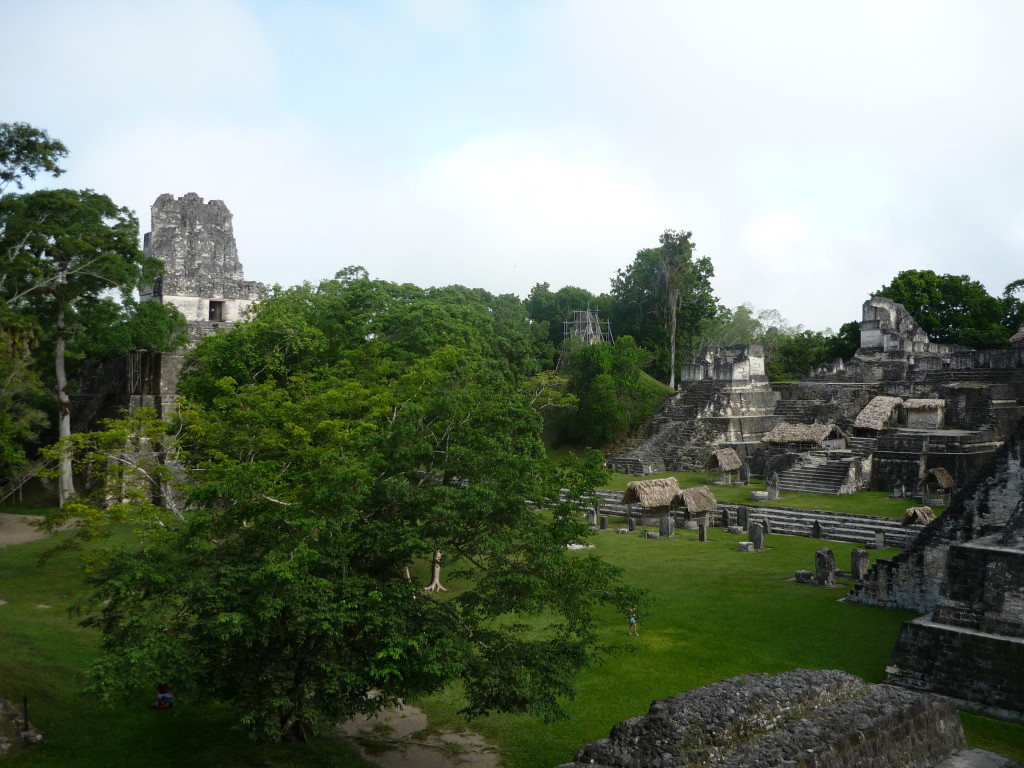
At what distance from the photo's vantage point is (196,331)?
31.5 meters

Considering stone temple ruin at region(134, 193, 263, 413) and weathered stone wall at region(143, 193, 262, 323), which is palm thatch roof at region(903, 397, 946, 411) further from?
weathered stone wall at region(143, 193, 262, 323)

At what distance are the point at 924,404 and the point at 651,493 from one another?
13.8 meters

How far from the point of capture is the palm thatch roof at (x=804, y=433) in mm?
30078

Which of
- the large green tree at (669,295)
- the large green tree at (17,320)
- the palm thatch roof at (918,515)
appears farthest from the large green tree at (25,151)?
the large green tree at (669,295)

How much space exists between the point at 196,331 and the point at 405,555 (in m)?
25.4

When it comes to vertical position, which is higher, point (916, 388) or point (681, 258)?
point (681, 258)

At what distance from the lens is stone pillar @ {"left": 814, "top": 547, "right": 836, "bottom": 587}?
15.8m

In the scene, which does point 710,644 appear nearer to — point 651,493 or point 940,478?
point 651,493

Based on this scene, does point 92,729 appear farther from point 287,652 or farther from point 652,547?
point 652,547

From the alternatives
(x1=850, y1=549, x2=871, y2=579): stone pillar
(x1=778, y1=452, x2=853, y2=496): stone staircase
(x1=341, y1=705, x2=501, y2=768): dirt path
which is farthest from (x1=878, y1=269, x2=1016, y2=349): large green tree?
(x1=341, y1=705, x2=501, y2=768): dirt path

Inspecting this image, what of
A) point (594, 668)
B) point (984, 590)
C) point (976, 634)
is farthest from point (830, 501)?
point (594, 668)

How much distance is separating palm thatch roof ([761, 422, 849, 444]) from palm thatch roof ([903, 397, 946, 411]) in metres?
2.63

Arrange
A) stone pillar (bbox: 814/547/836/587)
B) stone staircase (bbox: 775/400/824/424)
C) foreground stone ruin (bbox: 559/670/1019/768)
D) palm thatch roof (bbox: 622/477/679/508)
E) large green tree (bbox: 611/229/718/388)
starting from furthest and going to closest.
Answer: large green tree (bbox: 611/229/718/388), stone staircase (bbox: 775/400/824/424), palm thatch roof (bbox: 622/477/679/508), stone pillar (bbox: 814/547/836/587), foreground stone ruin (bbox: 559/670/1019/768)

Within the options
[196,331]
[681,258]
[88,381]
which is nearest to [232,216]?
[196,331]
